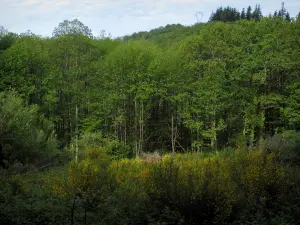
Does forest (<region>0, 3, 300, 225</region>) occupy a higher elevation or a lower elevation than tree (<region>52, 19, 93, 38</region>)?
lower

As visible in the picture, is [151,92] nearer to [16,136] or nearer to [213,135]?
[213,135]

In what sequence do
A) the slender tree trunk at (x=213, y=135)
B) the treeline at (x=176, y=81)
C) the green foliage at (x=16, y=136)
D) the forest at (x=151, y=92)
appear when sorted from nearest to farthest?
the green foliage at (x=16, y=136), the forest at (x=151, y=92), the treeline at (x=176, y=81), the slender tree trunk at (x=213, y=135)

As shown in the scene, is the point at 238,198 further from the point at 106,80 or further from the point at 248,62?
the point at 106,80

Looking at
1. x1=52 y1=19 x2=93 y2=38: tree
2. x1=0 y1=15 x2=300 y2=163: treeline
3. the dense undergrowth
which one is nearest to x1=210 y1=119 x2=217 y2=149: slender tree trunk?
x1=0 y1=15 x2=300 y2=163: treeline

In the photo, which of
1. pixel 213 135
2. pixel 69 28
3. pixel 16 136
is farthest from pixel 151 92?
pixel 16 136

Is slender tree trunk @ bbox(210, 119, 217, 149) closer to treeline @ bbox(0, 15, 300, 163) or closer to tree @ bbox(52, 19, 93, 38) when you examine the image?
treeline @ bbox(0, 15, 300, 163)

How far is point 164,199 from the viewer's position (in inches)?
317

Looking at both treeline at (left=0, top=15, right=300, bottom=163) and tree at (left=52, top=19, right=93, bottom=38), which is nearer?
treeline at (left=0, top=15, right=300, bottom=163)

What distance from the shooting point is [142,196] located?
27.9 feet

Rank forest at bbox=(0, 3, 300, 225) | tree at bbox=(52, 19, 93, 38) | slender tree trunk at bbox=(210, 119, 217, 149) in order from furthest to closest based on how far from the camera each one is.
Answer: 1. tree at bbox=(52, 19, 93, 38)
2. slender tree trunk at bbox=(210, 119, 217, 149)
3. forest at bbox=(0, 3, 300, 225)

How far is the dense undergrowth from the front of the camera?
7.46 metres

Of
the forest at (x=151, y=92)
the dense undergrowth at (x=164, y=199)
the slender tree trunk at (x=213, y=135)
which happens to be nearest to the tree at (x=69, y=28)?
the forest at (x=151, y=92)

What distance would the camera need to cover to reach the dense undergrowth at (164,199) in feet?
24.5

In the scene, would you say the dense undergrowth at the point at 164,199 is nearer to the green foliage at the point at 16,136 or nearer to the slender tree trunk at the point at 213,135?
the green foliage at the point at 16,136
